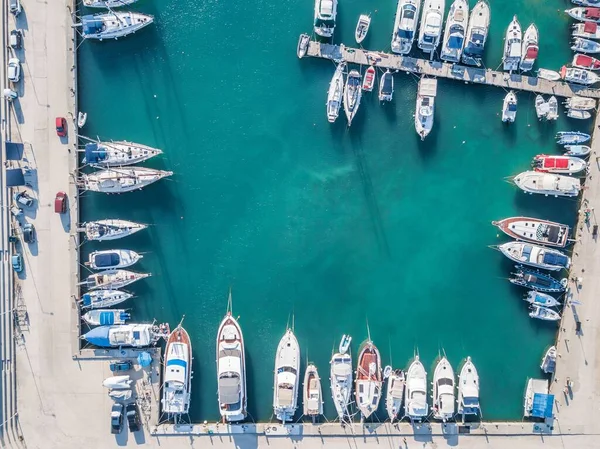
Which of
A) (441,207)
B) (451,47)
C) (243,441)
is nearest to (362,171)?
(441,207)

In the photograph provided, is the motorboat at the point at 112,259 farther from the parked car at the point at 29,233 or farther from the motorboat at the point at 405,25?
the motorboat at the point at 405,25

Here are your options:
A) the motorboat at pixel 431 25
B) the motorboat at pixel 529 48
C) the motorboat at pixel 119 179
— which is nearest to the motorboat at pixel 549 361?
the motorboat at pixel 529 48

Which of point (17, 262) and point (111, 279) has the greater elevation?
point (17, 262)

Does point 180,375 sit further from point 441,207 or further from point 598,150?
point 598,150

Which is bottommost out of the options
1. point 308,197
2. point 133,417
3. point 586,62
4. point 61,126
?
point 133,417

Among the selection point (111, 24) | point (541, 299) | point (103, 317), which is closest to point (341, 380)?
point (541, 299)

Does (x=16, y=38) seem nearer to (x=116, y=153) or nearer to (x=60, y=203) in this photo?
(x=116, y=153)
